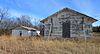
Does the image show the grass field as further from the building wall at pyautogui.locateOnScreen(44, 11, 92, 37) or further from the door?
the door

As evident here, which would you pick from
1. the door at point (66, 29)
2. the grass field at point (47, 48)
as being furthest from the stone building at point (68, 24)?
the grass field at point (47, 48)

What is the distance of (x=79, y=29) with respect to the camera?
2512cm

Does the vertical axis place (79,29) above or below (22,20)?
below

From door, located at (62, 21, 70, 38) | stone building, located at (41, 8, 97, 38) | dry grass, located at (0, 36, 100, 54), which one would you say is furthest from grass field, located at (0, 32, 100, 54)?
door, located at (62, 21, 70, 38)

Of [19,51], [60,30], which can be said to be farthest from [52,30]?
[19,51]

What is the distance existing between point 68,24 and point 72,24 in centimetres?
55

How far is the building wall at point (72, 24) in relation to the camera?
2495 centimetres

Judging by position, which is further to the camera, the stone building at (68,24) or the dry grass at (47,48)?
the stone building at (68,24)

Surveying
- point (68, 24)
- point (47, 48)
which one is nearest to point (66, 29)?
point (68, 24)

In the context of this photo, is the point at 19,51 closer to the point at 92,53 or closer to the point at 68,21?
the point at 92,53

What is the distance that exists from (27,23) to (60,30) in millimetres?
56884

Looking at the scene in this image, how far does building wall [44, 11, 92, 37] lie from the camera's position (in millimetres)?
24953

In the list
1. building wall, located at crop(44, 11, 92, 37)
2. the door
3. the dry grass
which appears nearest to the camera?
the dry grass

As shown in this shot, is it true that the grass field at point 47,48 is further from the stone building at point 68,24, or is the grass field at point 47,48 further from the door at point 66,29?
the door at point 66,29
